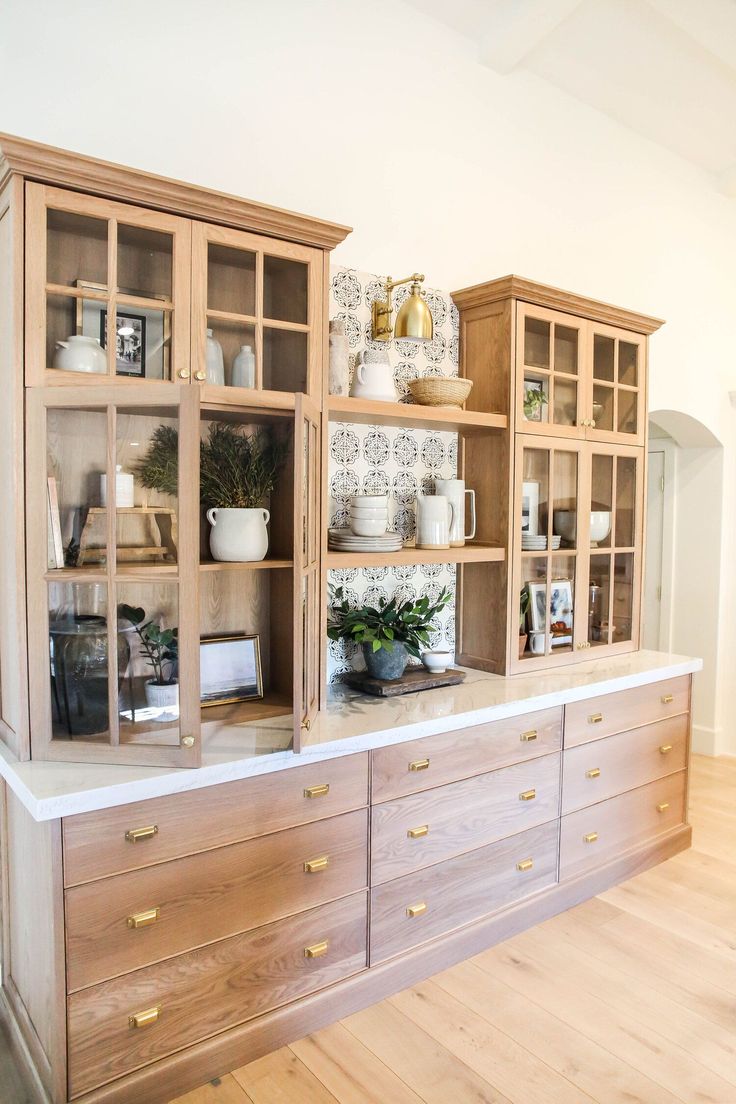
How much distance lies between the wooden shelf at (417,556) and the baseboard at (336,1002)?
1.19 metres

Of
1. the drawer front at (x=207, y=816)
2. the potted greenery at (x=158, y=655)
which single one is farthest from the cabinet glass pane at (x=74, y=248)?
the drawer front at (x=207, y=816)

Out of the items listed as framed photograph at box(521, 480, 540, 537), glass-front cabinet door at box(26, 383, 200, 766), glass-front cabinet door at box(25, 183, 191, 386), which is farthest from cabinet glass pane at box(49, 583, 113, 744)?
framed photograph at box(521, 480, 540, 537)

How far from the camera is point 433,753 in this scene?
2.27 meters

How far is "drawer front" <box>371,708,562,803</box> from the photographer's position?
216 centimetres

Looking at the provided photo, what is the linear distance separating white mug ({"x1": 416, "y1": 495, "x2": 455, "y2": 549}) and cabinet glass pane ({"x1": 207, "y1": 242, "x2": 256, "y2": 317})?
94 centimetres

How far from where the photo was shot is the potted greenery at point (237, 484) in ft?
6.88

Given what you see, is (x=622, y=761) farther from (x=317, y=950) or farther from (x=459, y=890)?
(x=317, y=950)

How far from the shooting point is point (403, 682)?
2.56 meters

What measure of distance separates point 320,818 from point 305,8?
2626 mm

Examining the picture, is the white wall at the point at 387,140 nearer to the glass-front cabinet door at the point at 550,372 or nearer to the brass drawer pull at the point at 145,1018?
the glass-front cabinet door at the point at 550,372

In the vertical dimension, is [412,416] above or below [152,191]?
below

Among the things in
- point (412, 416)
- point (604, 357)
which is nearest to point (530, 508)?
point (412, 416)

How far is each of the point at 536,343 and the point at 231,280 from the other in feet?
4.28

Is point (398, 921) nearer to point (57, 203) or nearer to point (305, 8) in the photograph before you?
point (57, 203)
